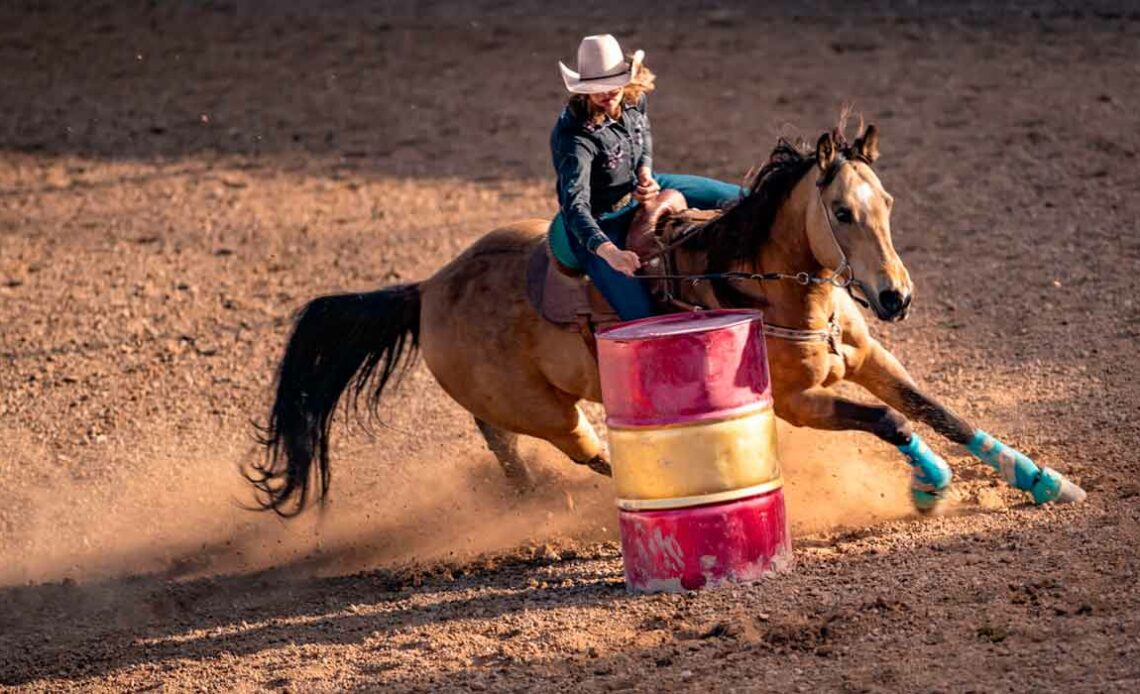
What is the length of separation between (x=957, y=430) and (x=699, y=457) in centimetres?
118

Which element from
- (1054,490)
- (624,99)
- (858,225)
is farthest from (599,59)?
(1054,490)

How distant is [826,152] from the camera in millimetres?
5660

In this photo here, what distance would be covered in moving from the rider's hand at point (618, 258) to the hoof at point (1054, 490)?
5.81ft

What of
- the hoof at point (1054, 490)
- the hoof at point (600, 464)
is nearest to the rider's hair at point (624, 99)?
the hoof at point (600, 464)

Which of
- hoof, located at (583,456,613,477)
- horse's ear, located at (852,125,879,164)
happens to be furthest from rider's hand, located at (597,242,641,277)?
hoof, located at (583,456,613,477)

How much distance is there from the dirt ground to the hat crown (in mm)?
688

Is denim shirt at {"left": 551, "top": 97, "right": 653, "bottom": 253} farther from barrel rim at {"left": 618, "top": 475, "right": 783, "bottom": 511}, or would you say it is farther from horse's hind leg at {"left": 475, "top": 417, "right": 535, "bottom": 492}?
horse's hind leg at {"left": 475, "top": 417, "right": 535, "bottom": 492}

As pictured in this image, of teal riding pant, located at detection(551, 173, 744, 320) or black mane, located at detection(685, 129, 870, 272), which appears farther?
teal riding pant, located at detection(551, 173, 744, 320)

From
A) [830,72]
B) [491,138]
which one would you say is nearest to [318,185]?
[491,138]

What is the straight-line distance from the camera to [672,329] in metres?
5.68

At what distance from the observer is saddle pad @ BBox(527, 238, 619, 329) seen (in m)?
6.40

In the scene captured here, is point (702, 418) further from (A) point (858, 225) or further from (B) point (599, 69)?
(B) point (599, 69)

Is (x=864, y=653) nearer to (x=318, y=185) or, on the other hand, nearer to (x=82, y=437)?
(x=82, y=437)

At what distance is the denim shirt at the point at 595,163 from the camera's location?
5.91m
